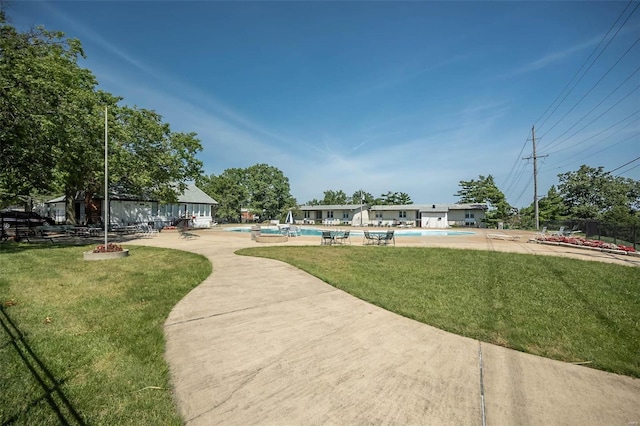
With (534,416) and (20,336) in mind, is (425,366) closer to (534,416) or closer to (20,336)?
(534,416)

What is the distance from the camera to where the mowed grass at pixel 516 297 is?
4.11 m

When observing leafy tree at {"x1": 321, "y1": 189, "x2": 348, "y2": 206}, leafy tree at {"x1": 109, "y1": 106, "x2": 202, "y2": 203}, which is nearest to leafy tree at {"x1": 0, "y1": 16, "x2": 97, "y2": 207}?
leafy tree at {"x1": 109, "y1": 106, "x2": 202, "y2": 203}

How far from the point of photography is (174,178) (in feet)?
80.1

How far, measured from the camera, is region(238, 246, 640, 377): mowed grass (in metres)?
4.11

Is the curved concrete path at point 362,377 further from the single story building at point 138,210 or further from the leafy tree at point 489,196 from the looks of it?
the leafy tree at point 489,196

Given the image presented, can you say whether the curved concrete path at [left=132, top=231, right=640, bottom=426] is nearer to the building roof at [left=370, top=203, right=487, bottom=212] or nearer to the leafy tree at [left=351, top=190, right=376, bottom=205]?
the building roof at [left=370, top=203, right=487, bottom=212]

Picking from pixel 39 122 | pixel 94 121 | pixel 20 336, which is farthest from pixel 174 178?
pixel 20 336

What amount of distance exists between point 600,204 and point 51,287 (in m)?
67.9

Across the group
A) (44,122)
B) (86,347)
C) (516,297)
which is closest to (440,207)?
(516,297)

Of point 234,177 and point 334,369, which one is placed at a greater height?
point 234,177

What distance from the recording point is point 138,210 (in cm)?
3278

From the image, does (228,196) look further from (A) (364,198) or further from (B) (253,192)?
(A) (364,198)

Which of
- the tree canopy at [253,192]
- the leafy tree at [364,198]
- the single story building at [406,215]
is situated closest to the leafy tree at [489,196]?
the single story building at [406,215]

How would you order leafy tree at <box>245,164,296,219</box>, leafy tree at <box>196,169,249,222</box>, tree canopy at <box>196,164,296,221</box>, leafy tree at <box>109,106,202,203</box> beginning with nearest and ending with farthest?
leafy tree at <box>109,106,202,203</box>
leafy tree at <box>196,169,249,222</box>
tree canopy at <box>196,164,296,221</box>
leafy tree at <box>245,164,296,219</box>
